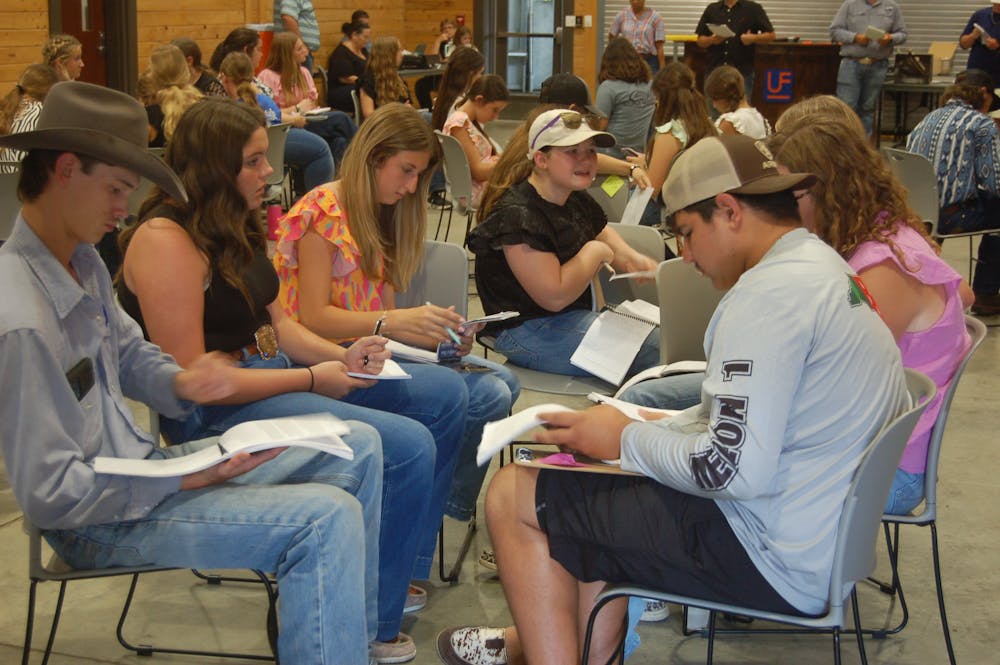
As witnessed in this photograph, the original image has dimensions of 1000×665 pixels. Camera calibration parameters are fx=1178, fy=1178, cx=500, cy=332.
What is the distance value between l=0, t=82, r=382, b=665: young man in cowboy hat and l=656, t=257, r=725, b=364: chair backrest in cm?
131

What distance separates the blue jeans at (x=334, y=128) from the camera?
9.37 metres

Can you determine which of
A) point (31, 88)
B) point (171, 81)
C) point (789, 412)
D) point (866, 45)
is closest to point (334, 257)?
point (789, 412)

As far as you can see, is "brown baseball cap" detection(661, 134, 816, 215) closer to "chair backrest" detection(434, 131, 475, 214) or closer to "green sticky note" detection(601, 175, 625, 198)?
"green sticky note" detection(601, 175, 625, 198)

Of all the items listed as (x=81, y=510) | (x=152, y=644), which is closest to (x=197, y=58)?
(x=152, y=644)

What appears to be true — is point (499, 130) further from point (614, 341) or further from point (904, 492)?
point (904, 492)

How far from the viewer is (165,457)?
94.9 inches

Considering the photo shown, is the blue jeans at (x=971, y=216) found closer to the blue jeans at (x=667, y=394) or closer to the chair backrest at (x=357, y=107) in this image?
the blue jeans at (x=667, y=394)

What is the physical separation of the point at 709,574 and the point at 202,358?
1.15 m


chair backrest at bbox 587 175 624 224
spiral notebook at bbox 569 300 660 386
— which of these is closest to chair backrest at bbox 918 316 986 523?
spiral notebook at bbox 569 300 660 386

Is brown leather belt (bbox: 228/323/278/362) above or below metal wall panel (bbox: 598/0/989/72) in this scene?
below

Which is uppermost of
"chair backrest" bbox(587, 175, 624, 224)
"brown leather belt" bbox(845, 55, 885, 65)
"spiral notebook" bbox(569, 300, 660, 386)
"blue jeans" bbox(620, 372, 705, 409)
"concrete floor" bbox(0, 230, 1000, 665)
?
"brown leather belt" bbox(845, 55, 885, 65)

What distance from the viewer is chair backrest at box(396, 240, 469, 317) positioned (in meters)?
3.45

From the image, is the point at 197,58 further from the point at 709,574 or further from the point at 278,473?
the point at 709,574

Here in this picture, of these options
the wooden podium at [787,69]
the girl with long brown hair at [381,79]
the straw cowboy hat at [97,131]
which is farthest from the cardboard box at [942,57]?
the straw cowboy hat at [97,131]
